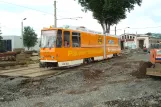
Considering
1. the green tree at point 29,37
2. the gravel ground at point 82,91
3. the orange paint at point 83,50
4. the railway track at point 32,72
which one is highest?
the green tree at point 29,37

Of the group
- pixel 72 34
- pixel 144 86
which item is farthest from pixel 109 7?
pixel 144 86

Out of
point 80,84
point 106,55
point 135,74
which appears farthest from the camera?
point 106,55

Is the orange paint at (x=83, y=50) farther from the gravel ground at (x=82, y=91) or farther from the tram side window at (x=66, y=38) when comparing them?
the gravel ground at (x=82, y=91)

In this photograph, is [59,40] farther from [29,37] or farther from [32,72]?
[29,37]

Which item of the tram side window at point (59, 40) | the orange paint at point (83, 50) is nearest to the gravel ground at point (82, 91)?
the orange paint at point (83, 50)

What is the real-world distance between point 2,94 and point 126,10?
1479 inches

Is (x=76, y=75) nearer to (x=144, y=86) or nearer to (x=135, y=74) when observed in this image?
(x=135, y=74)

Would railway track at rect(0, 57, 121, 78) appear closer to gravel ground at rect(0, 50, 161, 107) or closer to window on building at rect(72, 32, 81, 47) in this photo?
gravel ground at rect(0, 50, 161, 107)

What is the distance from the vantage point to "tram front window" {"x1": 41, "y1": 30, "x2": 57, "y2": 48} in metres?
20.3

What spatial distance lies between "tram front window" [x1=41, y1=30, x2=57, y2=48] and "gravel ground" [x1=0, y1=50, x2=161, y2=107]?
353 cm

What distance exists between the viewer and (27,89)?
555 inches

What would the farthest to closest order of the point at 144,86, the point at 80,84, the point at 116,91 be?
the point at 80,84
the point at 144,86
the point at 116,91

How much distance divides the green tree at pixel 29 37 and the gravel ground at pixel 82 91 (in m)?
55.6

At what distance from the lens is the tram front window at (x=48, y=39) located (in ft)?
66.6
